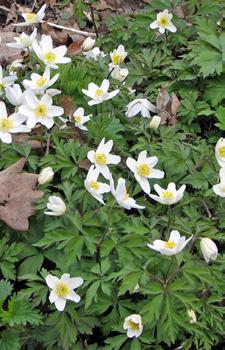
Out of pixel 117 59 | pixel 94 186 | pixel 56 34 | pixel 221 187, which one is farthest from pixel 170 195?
pixel 56 34

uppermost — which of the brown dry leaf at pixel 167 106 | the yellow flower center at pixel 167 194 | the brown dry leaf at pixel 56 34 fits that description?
the yellow flower center at pixel 167 194

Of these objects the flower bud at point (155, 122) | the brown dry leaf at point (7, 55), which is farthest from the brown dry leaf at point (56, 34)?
the flower bud at point (155, 122)

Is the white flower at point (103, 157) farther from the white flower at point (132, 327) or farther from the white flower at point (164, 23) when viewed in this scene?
the white flower at point (164, 23)

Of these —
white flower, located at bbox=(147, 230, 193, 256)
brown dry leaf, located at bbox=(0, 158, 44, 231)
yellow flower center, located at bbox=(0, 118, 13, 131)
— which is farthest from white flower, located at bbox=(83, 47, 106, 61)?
white flower, located at bbox=(147, 230, 193, 256)

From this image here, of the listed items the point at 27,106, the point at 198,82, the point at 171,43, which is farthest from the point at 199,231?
the point at 171,43

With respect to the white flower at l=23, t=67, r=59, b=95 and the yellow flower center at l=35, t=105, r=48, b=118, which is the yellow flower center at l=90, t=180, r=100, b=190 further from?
the white flower at l=23, t=67, r=59, b=95

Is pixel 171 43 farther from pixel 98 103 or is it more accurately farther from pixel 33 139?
pixel 33 139
